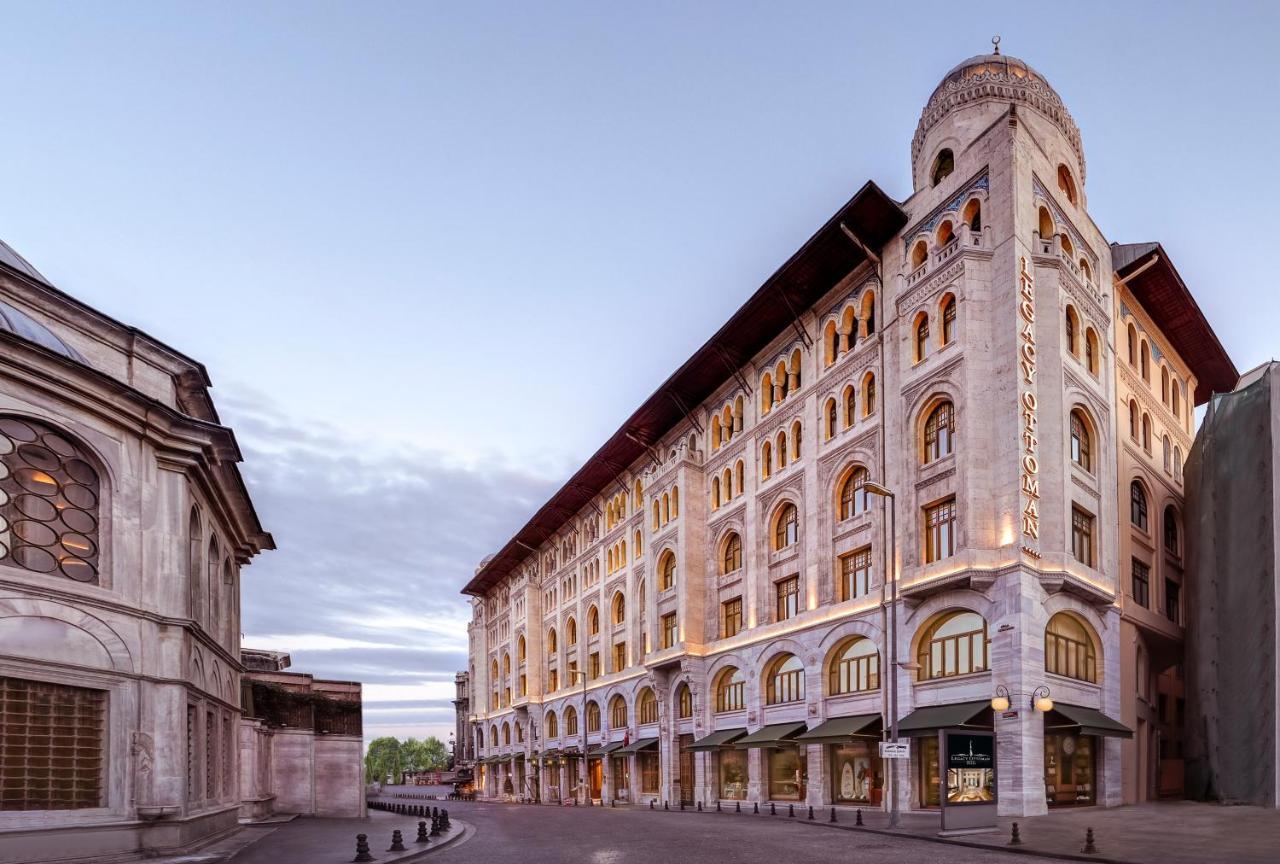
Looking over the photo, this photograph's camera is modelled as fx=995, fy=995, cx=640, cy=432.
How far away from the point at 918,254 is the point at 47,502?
31.0 metres

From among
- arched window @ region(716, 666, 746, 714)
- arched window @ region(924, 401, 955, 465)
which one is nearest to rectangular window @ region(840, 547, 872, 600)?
arched window @ region(924, 401, 955, 465)

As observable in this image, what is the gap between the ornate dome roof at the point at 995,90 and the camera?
3919 cm

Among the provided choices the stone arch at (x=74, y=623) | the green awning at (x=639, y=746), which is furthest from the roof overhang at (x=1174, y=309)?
the stone arch at (x=74, y=623)

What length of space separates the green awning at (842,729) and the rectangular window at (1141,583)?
484 inches

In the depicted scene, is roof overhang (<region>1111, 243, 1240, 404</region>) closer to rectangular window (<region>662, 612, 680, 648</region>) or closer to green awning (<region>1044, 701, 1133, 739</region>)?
green awning (<region>1044, 701, 1133, 739</region>)

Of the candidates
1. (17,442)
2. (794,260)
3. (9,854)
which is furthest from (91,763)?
(794,260)

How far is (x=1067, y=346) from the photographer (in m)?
36.7

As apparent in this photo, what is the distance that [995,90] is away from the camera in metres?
39.1

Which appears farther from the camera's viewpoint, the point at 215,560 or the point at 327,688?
the point at 327,688

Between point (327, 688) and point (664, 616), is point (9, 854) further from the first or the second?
point (664, 616)

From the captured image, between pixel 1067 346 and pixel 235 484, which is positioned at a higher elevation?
pixel 1067 346

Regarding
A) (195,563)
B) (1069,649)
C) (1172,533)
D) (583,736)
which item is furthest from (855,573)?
(583,736)

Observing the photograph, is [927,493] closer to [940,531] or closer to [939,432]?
[940,531]

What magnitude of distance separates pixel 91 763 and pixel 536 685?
64.1 metres
